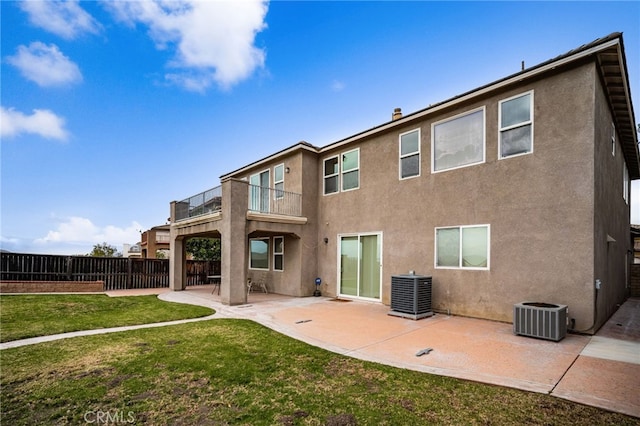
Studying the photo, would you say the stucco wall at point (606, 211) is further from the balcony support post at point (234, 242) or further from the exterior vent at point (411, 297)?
the balcony support post at point (234, 242)

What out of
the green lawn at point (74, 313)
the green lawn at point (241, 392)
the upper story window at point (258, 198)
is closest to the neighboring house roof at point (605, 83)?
the upper story window at point (258, 198)

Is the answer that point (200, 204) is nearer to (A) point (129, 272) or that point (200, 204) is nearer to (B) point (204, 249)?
(A) point (129, 272)

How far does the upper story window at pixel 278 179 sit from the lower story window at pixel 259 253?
2296mm

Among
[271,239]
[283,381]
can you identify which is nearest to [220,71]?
[271,239]

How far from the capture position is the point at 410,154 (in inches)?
410

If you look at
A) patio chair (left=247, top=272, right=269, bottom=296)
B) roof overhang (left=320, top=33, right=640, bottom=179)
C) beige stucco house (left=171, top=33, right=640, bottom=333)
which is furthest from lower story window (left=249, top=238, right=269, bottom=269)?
roof overhang (left=320, top=33, right=640, bottom=179)

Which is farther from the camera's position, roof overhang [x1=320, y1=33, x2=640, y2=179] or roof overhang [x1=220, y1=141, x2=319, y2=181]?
roof overhang [x1=220, y1=141, x2=319, y2=181]

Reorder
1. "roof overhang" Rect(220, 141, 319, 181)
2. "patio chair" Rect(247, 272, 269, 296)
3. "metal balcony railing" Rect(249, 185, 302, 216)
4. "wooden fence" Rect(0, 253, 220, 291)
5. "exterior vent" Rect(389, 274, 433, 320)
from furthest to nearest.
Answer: "patio chair" Rect(247, 272, 269, 296)
"wooden fence" Rect(0, 253, 220, 291)
"roof overhang" Rect(220, 141, 319, 181)
"metal balcony railing" Rect(249, 185, 302, 216)
"exterior vent" Rect(389, 274, 433, 320)

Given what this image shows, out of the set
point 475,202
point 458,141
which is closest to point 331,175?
point 458,141

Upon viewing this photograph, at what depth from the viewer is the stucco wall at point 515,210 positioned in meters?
6.98

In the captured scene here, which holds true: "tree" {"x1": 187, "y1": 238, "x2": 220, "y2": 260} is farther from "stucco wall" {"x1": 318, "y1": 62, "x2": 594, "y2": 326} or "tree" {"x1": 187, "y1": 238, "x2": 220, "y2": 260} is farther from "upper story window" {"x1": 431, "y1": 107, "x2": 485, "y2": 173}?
"upper story window" {"x1": 431, "y1": 107, "x2": 485, "y2": 173}

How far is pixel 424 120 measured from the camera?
→ 10.1 m

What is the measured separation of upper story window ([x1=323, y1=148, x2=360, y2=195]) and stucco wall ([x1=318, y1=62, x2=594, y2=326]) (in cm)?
167

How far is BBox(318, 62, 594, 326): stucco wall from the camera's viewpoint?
22.9 ft
